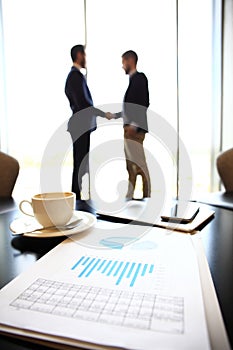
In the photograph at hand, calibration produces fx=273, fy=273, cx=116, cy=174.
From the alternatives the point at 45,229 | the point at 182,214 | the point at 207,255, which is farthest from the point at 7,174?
the point at 207,255

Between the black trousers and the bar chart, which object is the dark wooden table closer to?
the bar chart

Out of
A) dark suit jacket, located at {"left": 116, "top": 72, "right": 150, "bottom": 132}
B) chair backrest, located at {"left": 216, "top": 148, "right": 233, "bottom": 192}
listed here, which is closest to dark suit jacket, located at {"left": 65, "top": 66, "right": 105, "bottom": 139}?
dark suit jacket, located at {"left": 116, "top": 72, "right": 150, "bottom": 132}

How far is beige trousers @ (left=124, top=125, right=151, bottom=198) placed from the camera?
252 cm

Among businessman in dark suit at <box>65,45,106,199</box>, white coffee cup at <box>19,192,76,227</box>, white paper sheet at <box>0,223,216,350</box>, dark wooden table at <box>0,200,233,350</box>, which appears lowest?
dark wooden table at <box>0,200,233,350</box>

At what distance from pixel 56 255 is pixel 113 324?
23 centimetres

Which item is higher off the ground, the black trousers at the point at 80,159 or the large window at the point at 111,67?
the large window at the point at 111,67

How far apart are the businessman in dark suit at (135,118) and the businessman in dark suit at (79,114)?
0.22m

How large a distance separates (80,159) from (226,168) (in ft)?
5.41

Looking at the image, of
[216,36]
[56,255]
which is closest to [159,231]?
[56,255]

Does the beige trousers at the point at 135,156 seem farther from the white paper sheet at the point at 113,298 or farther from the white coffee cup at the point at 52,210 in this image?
the white paper sheet at the point at 113,298

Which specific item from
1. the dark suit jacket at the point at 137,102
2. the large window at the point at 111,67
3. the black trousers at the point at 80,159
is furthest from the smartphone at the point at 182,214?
the black trousers at the point at 80,159

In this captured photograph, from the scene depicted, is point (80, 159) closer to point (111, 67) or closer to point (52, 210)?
point (111, 67)

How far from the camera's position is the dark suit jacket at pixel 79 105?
8.09 ft

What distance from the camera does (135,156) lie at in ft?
8.55
